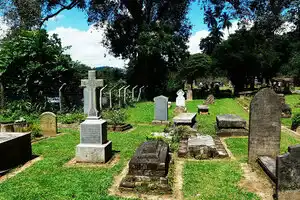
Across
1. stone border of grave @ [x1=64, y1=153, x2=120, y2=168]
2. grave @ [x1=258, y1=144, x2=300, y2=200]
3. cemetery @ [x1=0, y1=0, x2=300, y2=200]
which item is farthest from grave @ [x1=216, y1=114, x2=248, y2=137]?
grave @ [x1=258, y1=144, x2=300, y2=200]

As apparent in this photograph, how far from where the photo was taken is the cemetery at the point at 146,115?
233 inches

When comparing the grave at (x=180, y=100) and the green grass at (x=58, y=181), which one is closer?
the green grass at (x=58, y=181)

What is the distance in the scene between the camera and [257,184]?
604cm

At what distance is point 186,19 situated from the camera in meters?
31.7

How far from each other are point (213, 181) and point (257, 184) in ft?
3.06

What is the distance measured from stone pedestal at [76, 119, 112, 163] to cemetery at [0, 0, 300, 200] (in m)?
0.03

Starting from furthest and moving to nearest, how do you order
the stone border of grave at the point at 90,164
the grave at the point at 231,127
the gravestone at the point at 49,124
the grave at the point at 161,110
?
the grave at the point at 161,110
the gravestone at the point at 49,124
the grave at the point at 231,127
the stone border of grave at the point at 90,164

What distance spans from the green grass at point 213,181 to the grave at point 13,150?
4.61m

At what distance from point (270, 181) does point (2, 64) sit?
1746cm

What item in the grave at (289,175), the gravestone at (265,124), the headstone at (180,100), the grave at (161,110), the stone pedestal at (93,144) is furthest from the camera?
the headstone at (180,100)

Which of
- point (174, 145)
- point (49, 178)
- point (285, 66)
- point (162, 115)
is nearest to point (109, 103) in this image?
point (162, 115)

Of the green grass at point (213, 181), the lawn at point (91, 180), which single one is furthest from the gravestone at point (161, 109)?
the green grass at point (213, 181)

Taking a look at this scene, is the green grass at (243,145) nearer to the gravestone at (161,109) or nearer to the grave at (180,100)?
the gravestone at (161,109)

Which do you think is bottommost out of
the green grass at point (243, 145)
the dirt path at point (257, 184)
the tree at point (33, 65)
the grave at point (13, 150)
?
the dirt path at point (257, 184)
